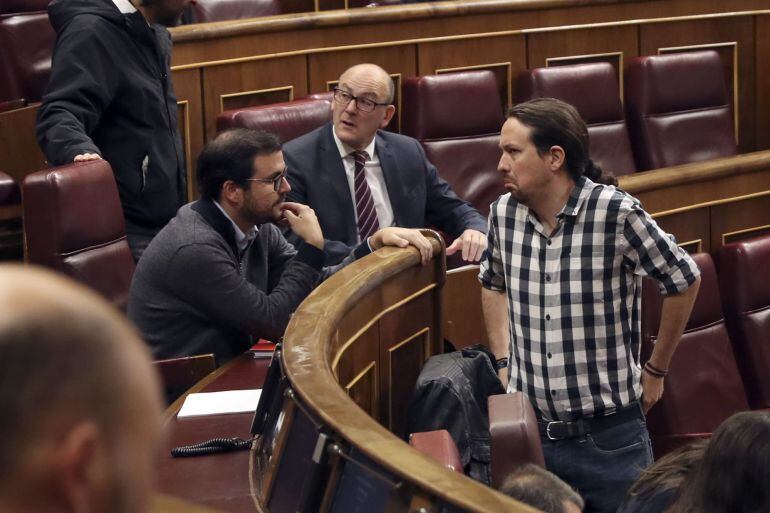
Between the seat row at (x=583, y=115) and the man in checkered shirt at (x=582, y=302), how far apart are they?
0.51 metres

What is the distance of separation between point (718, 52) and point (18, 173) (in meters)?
1.23

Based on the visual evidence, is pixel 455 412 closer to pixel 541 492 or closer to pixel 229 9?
pixel 541 492

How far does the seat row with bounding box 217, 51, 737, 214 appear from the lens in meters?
1.68

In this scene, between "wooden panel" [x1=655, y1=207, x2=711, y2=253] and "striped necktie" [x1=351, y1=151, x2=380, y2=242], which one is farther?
"wooden panel" [x1=655, y1=207, x2=711, y2=253]

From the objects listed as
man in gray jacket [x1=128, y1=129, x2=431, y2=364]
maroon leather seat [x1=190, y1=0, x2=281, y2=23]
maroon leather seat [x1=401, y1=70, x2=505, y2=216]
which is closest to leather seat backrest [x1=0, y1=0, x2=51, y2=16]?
maroon leather seat [x1=190, y1=0, x2=281, y2=23]

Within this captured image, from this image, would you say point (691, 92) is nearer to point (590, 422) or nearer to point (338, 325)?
point (590, 422)

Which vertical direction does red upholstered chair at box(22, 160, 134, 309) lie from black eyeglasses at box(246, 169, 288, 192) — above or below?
below

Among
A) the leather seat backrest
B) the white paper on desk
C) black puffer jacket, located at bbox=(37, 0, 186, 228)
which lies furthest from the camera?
the leather seat backrest

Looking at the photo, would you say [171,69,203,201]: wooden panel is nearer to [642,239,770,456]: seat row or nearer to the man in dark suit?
the man in dark suit

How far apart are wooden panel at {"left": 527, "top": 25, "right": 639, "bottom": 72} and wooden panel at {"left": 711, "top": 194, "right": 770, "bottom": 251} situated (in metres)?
0.45

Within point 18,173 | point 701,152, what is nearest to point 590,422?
point 18,173

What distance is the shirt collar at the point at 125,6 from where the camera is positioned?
129cm

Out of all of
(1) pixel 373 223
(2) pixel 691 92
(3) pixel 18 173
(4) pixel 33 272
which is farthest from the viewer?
(2) pixel 691 92

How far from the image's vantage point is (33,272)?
22cm
